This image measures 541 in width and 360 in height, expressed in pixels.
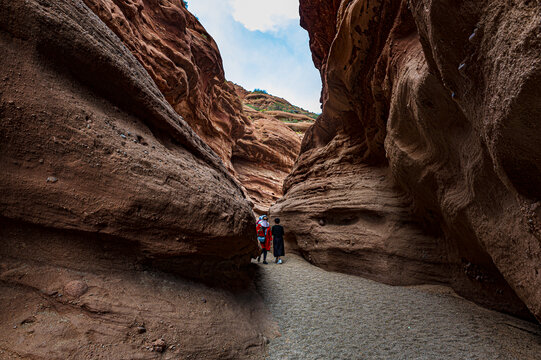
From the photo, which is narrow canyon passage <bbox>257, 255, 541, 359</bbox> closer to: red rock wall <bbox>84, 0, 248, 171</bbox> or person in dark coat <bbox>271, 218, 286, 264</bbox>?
person in dark coat <bbox>271, 218, 286, 264</bbox>

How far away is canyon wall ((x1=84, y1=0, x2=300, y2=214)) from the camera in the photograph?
9.26m

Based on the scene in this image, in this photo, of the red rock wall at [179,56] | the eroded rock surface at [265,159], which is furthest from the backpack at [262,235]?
the eroded rock surface at [265,159]

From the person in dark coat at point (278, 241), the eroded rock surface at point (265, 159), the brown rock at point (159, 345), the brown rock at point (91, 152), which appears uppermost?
the eroded rock surface at point (265, 159)

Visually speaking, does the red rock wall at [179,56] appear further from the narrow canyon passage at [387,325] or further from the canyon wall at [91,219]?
Answer: the narrow canyon passage at [387,325]

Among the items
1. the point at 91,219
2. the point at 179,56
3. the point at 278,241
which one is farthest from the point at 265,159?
the point at 91,219

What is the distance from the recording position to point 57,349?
1.63 meters

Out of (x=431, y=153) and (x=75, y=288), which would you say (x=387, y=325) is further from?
(x=75, y=288)

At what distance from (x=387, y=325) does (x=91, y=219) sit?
3.88 meters

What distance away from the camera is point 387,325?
3.35 metres

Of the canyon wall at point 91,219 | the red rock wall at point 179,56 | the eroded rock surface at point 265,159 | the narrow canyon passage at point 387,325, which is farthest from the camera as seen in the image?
the eroded rock surface at point 265,159

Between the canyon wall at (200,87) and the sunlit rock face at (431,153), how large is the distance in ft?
20.4

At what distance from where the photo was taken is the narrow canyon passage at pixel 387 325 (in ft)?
8.96

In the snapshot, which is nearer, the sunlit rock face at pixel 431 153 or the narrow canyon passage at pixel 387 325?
the sunlit rock face at pixel 431 153

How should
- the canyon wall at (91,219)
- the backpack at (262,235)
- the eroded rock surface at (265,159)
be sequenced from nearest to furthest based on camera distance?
the canyon wall at (91,219) < the backpack at (262,235) < the eroded rock surface at (265,159)
